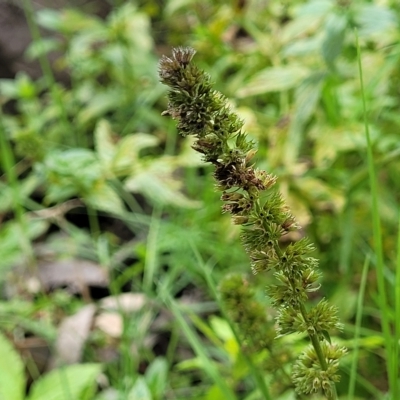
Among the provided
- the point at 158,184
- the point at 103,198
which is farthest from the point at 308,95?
the point at 103,198

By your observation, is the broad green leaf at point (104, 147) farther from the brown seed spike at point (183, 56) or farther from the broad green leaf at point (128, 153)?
the brown seed spike at point (183, 56)

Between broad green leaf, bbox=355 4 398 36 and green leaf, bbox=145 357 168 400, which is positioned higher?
broad green leaf, bbox=355 4 398 36

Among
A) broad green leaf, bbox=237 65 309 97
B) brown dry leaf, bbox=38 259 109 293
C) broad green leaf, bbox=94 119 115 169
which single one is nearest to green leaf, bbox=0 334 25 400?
broad green leaf, bbox=94 119 115 169

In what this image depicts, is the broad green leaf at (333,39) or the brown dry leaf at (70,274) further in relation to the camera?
the brown dry leaf at (70,274)

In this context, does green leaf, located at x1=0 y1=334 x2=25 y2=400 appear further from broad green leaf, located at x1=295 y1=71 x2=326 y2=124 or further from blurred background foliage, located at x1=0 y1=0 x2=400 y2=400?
broad green leaf, located at x1=295 y1=71 x2=326 y2=124

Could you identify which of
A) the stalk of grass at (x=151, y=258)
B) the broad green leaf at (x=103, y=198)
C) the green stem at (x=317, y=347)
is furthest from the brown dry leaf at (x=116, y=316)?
the green stem at (x=317, y=347)

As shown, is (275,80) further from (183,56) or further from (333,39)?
(183,56)

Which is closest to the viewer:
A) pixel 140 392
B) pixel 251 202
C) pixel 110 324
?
pixel 251 202
